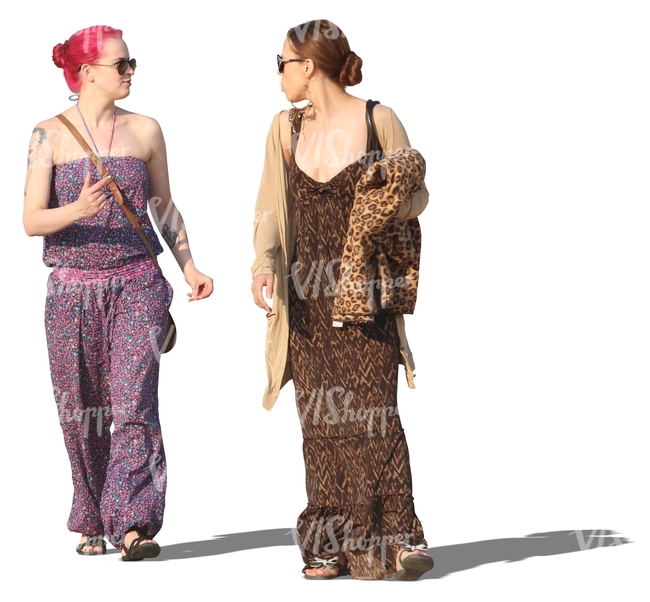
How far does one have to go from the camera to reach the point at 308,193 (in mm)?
9078

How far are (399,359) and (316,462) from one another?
0.71 metres

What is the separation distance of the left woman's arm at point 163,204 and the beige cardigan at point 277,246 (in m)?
0.64

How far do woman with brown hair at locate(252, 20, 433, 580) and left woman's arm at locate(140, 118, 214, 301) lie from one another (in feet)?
2.28

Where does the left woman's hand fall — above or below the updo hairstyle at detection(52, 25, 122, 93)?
below

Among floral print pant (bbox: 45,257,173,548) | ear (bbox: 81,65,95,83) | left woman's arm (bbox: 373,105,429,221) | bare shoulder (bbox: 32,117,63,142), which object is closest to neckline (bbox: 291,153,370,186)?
left woman's arm (bbox: 373,105,429,221)

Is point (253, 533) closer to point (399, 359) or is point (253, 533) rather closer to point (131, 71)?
point (399, 359)

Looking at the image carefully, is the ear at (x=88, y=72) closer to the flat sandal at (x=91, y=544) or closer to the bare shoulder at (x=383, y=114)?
the bare shoulder at (x=383, y=114)

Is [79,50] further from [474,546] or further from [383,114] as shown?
[474,546]

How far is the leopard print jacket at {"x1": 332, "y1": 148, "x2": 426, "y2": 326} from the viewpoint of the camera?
8711 millimetres

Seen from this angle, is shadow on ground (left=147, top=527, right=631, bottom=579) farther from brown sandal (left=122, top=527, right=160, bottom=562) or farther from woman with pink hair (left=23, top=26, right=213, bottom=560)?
woman with pink hair (left=23, top=26, right=213, bottom=560)

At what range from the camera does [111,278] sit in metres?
9.52

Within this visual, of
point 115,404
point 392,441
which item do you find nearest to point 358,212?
point 392,441

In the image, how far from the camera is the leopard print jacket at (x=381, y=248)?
8.71 m

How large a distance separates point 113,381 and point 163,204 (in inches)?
41.3
